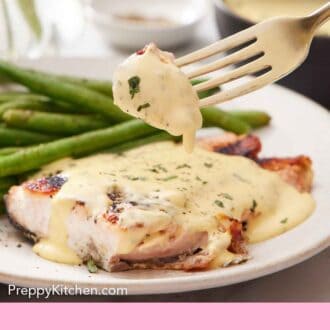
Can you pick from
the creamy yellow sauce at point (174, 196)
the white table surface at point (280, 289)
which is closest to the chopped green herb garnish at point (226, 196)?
the creamy yellow sauce at point (174, 196)

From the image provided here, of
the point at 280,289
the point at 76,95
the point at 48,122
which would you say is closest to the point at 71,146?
the point at 48,122

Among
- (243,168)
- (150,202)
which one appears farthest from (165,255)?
(243,168)

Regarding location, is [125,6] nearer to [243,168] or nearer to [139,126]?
[139,126]

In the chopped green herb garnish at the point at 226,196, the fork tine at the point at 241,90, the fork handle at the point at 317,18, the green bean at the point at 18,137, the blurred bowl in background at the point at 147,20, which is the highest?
the fork handle at the point at 317,18

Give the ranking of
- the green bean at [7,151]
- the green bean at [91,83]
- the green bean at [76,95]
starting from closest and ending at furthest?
1. the green bean at [7,151]
2. the green bean at [76,95]
3. the green bean at [91,83]

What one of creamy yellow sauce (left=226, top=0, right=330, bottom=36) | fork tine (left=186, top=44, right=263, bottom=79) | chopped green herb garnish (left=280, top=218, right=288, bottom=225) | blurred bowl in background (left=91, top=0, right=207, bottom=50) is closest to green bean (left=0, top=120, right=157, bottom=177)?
fork tine (left=186, top=44, right=263, bottom=79)

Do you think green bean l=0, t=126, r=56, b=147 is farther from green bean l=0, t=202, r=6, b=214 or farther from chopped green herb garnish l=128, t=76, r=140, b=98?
chopped green herb garnish l=128, t=76, r=140, b=98

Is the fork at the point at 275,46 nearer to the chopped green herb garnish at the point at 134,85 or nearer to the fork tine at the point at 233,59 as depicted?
the fork tine at the point at 233,59
